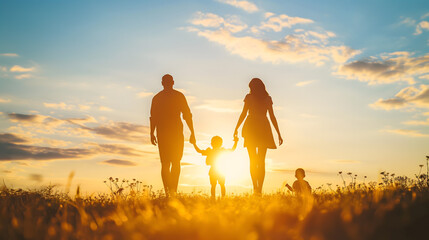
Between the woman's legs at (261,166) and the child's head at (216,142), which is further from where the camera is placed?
the child's head at (216,142)

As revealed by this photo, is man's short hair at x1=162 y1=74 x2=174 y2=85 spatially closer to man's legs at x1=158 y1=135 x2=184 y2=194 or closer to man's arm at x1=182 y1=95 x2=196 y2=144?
man's arm at x1=182 y1=95 x2=196 y2=144

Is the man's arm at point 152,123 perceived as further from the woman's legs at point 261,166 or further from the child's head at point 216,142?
the woman's legs at point 261,166

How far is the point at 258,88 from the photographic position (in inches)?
425

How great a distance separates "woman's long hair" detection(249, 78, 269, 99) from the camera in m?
10.8

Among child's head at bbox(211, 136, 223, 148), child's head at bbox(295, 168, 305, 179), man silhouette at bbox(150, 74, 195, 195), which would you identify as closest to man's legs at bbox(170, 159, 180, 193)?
man silhouette at bbox(150, 74, 195, 195)

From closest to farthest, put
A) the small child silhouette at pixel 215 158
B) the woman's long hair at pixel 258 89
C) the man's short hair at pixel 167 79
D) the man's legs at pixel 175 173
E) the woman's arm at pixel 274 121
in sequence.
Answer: the man's legs at pixel 175 173, the man's short hair at pixel 167 79, the woman's long hair at pixel 258 89, the woman's arm at pixel 274 121, the small child silhouette at pixel 215 158

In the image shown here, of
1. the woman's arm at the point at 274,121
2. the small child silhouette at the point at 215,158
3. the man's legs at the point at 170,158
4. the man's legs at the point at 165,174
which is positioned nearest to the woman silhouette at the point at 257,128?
the woman's arm at the point at 274,121

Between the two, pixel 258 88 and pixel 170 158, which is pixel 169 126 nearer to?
pixel 170 158

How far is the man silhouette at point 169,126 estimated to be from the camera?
10250 mm

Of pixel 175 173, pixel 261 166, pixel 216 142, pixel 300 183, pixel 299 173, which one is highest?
pixel 216 142

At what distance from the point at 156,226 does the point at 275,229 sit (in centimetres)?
117

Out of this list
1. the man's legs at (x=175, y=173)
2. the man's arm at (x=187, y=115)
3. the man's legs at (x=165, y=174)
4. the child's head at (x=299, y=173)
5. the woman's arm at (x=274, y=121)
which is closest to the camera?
the man's legs at (x=165, y=174)

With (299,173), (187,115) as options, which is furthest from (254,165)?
(187,115)

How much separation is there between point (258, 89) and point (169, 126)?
2710mm
